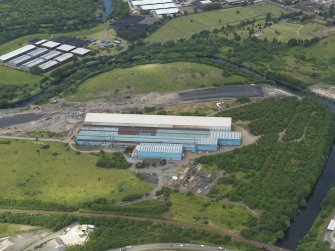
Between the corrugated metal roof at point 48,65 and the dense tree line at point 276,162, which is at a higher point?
the corrugated metal roof at point 48,65

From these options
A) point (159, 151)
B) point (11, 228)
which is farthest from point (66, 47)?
point (11, 228)

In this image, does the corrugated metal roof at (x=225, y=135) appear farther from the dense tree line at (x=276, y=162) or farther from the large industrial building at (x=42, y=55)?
the large industrial building at (x=42, y=55)

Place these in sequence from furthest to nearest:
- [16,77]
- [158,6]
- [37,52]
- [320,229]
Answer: [158,6], [37,52], [16,77], [320,229]

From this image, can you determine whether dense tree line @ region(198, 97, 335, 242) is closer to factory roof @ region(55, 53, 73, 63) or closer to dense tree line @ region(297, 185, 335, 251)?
dense tree line @ region(297, 185, 335, 251)

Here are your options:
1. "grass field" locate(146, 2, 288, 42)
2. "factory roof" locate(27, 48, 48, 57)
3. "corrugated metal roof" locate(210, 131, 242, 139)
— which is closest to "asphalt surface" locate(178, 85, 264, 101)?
"corrugated metal roof" locate(210, 131, 242, 139)

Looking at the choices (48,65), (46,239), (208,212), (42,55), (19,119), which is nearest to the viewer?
(46,239)

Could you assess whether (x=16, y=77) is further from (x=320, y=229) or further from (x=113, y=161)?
(x=320, y=229)

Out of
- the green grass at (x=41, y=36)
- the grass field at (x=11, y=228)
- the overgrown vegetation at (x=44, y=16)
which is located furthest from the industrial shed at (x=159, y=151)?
the overgrown vegetation at (x=44, y=16)
